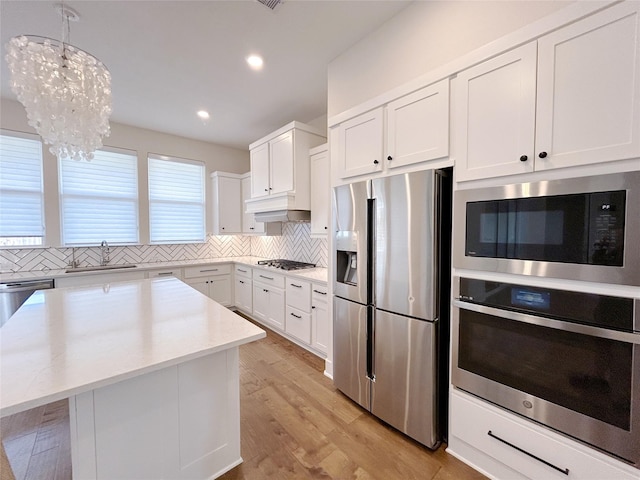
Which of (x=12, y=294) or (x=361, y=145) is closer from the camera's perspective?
(x=361, y=145)

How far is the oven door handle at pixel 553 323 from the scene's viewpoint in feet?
3.43

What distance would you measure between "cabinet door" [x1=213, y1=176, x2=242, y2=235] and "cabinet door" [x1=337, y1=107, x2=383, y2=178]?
115 inches

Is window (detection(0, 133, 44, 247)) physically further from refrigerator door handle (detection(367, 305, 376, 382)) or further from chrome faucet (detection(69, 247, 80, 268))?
refrigerator door handle (detection(367, 305, 376, 382))

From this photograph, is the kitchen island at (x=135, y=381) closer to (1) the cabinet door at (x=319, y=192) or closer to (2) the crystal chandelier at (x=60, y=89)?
(2) the crystal chandelier at (x=60, y=89)

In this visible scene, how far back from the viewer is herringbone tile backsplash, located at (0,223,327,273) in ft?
10.6

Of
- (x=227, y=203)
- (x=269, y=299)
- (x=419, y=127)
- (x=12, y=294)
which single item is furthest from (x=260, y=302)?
(x=419, y=127)

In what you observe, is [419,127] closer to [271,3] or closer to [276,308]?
[271,3]

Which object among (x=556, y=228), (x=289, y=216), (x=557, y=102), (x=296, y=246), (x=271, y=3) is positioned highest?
(x=271, y=3)

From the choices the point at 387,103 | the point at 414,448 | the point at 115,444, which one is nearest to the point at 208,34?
the point at 387,103

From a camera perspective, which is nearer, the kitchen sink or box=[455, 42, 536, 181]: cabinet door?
box=[455, 42, 536, 181]: cabinet door

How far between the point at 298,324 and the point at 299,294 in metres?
0.36

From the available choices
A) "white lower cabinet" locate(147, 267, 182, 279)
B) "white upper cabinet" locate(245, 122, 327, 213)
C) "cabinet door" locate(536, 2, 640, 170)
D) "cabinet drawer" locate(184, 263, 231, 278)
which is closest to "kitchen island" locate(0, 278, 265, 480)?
"cabinet door" locate(536, 2, 640, 170)

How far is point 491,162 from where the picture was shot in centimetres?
139

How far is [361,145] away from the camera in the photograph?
207 centimetres
